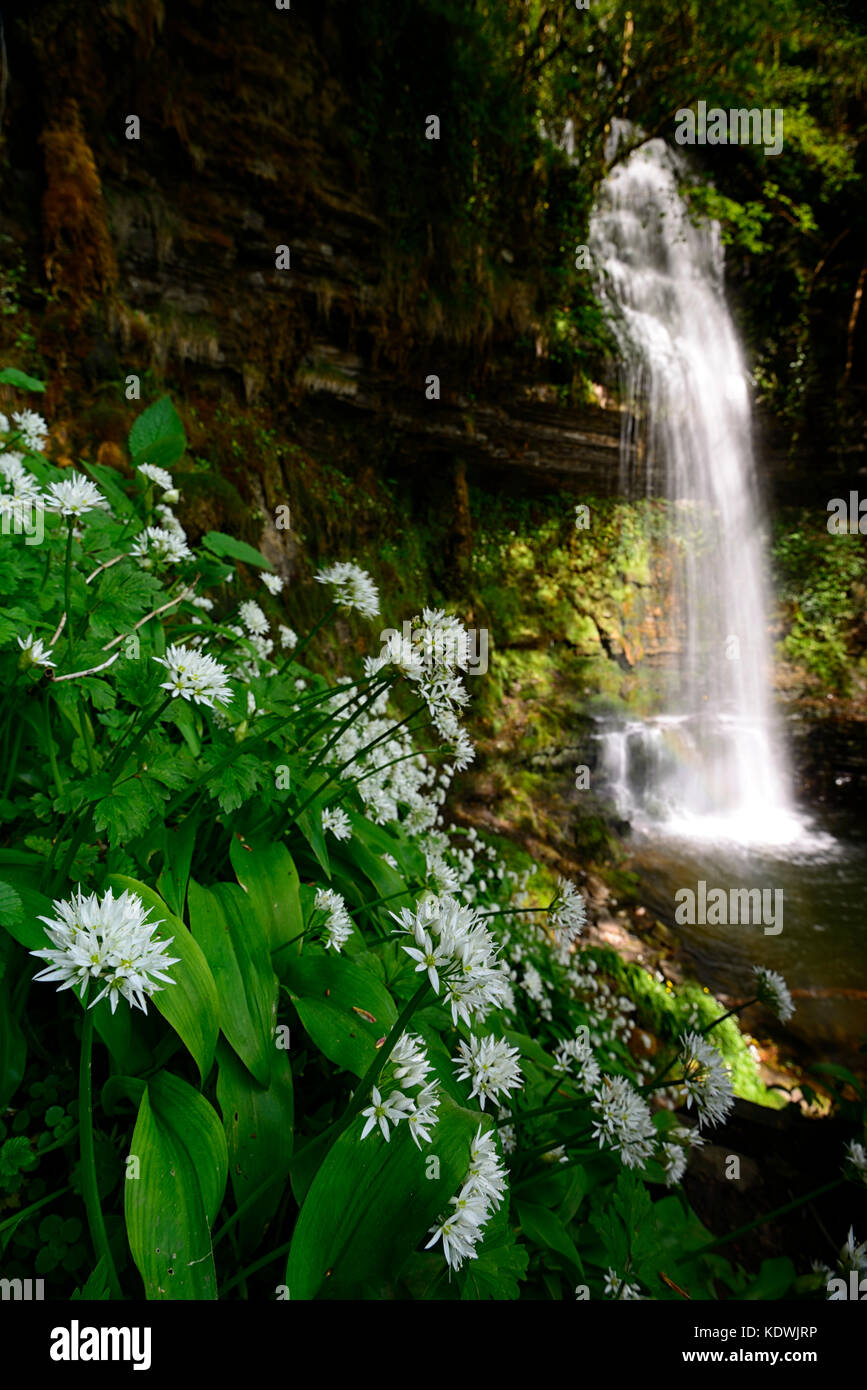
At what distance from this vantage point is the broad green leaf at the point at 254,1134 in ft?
3.26

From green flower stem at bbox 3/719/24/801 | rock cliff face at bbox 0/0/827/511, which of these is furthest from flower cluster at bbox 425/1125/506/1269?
rock cliff face at bbox 0/0/827/511

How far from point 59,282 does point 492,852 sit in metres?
5.47

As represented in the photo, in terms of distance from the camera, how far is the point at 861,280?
9977 mm

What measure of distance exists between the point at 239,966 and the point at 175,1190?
1.16ft

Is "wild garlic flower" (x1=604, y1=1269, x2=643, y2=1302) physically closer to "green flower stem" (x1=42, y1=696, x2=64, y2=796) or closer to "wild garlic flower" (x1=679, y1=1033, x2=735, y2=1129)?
"wild garlic flower" (x1=679, y1=1033, x2=735, y2=1129)

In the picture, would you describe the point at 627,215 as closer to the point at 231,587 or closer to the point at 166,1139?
the point at 231,587

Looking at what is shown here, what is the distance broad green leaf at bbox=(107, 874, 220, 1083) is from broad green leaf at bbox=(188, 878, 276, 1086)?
0.17 ft

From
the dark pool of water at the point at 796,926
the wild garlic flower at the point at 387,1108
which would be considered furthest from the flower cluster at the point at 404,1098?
the dark pool of water at the point at 796,926

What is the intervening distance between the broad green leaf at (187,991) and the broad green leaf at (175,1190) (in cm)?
7

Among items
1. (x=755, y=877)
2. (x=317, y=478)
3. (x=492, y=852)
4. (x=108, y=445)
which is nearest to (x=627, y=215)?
(x=317, y=478)

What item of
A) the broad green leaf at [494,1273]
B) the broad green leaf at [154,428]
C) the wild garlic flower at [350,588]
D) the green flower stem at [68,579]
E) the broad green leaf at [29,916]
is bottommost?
the broad green leaf at [494,1273]

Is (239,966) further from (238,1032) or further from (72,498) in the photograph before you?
(72,498)

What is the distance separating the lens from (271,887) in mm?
1338

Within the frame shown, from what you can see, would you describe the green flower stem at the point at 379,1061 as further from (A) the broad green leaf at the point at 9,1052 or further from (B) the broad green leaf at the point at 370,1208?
(A) the broad green leaf at the point at 9,1052
